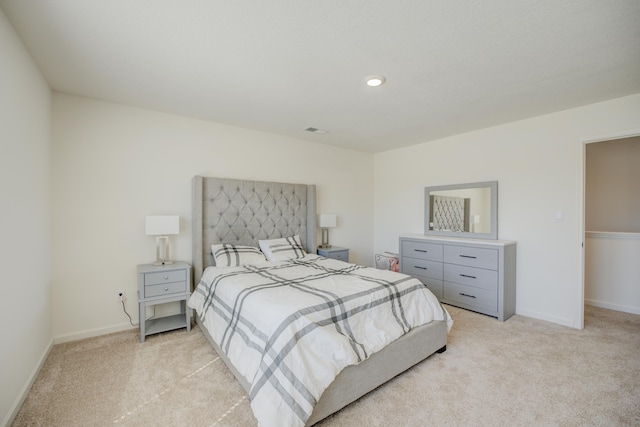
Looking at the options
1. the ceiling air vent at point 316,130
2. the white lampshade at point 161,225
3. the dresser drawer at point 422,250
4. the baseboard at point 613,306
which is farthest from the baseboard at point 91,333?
the baseboard at point 613,306

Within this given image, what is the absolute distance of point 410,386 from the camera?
6.83 feet

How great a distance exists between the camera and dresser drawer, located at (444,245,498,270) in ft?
11.0

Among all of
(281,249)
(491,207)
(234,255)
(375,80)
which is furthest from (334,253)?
(375,80)

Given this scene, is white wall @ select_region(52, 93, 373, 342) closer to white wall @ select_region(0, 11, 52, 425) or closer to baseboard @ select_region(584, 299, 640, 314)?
white wall @ select_region(0, 11, 52, 425)

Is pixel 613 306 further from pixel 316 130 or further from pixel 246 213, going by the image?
pixel 246 213

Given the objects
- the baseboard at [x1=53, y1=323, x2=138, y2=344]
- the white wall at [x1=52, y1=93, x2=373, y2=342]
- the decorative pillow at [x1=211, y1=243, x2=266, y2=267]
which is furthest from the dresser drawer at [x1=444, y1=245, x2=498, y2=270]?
the baseboard at [x1=53, y1=323, x2=138, y2=344]

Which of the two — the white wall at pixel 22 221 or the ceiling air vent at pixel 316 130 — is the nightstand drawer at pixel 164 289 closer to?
the white wall at pixel 22 221

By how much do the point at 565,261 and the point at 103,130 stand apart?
16.9ft

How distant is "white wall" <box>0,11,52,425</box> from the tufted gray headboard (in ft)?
4.22

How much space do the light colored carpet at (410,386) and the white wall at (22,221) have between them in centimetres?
26

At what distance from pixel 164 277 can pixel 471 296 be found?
354cm

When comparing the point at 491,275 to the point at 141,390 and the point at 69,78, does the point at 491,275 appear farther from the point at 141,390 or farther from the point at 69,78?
the point at 69,78

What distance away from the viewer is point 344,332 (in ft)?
6.23

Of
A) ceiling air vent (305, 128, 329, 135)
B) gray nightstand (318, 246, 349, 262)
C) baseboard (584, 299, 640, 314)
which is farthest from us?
gray nightstand (318, 246, 349, 262)
